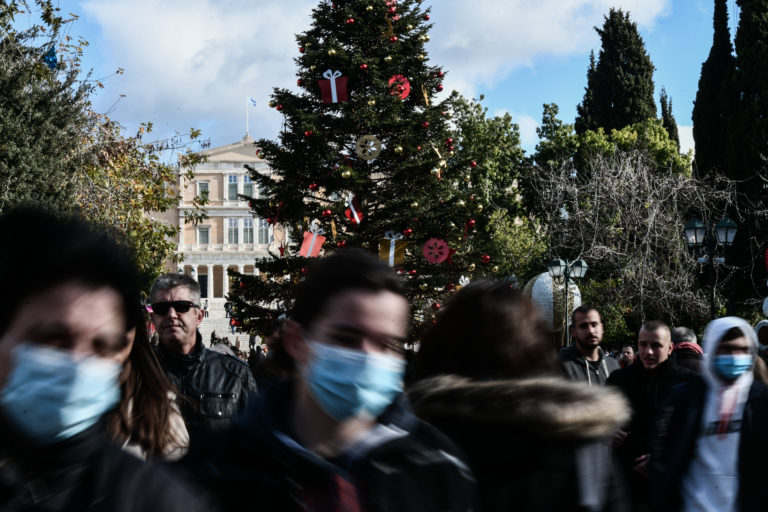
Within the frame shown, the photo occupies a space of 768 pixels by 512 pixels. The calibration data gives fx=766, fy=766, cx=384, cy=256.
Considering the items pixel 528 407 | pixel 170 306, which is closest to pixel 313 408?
pixel 528 407

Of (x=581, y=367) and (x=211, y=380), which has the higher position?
(x=211, y=380)

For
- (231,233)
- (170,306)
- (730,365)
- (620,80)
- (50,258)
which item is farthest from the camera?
(231,233)

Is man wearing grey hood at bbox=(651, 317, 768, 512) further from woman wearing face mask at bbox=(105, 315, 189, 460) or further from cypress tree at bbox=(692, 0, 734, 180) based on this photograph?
cypress tree at bbox=(692, 0, 734, 180)

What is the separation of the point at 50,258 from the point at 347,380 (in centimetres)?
69

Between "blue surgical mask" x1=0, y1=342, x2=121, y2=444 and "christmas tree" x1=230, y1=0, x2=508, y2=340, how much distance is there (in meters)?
14.8

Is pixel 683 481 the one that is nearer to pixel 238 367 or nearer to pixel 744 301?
pixel 238 367

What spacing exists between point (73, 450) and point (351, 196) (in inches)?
639

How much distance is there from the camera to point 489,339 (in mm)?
2277

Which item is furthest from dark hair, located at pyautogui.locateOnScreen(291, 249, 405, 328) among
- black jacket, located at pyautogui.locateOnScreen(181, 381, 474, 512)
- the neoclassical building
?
the neoclassical building

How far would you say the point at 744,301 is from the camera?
26.8 metres

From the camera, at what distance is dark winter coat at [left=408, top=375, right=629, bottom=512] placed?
6.33 feet

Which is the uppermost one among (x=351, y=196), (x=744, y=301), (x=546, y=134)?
(x=546, y=134)

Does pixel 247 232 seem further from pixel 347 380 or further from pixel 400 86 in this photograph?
pixel 347 380

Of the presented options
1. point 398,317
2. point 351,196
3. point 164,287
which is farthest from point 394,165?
point 398,317
